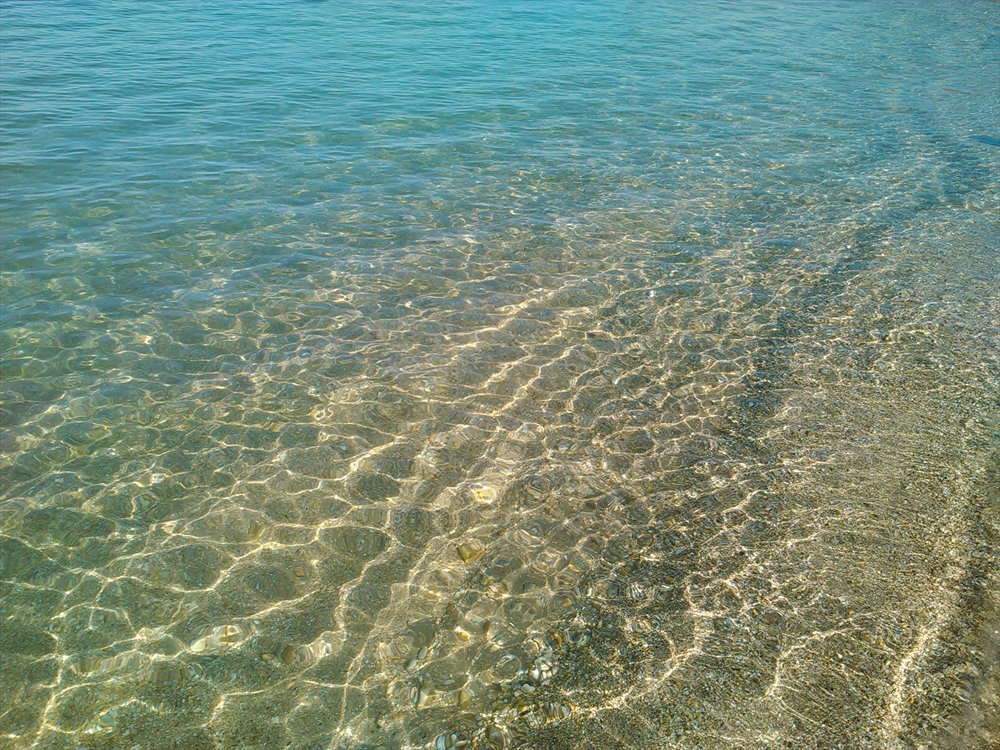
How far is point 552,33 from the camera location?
26.5 meters

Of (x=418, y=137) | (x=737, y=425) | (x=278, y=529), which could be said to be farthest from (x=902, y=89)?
(x=278, y=529)

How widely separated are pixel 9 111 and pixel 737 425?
16239 mm

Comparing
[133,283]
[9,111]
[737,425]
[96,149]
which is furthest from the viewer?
[9,111]

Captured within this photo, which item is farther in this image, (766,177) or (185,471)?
(766,177)

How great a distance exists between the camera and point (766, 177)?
48.0ft

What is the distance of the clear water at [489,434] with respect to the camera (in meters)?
5.31

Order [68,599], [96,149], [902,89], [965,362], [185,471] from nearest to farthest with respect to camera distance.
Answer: [68,599] < [185,471] < [965,362] < [96,149] < [902,89]

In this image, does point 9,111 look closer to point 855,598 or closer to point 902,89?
point 855,598

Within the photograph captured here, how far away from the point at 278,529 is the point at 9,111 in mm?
14227

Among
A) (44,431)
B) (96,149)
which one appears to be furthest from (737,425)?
(96,149)

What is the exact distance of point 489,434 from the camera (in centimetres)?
777

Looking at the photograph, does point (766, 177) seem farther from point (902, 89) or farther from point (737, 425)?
point (902, 89)

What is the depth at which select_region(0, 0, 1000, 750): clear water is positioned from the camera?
531 centimetres

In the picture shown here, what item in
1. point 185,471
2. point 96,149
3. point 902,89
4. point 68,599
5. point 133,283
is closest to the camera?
point 68,599
